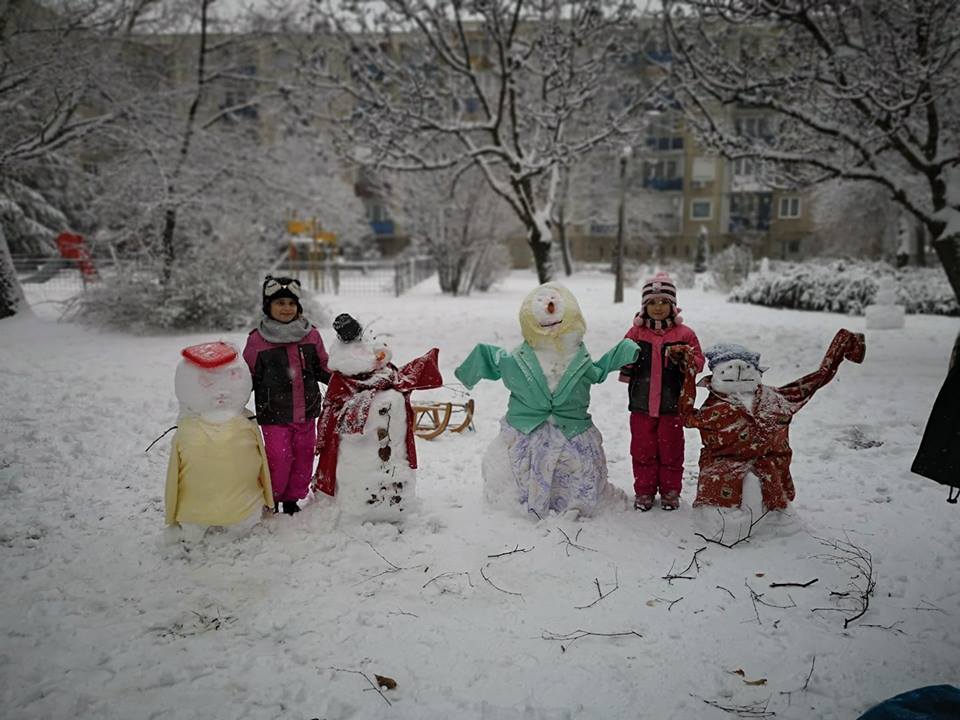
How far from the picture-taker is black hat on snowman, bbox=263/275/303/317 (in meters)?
4.39

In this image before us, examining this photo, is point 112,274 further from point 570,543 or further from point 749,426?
point 749,426

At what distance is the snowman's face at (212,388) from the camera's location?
3.99 metres

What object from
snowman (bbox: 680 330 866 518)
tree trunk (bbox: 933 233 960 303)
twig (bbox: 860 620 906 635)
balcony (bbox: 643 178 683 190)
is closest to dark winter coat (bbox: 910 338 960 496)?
twig (bbox: 860 620 906 635)

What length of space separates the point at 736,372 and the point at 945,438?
1242 mm

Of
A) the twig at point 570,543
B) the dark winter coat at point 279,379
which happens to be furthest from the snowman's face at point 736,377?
the dark winter coat at point 279,379

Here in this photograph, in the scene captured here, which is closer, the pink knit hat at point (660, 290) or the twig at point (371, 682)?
the twig at point (371, 682)

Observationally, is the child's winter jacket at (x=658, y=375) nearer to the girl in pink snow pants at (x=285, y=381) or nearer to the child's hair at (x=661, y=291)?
the child's hair at (x=661, y=291)

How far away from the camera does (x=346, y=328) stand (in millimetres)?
4250

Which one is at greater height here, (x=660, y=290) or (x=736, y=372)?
(x=660, y=290)

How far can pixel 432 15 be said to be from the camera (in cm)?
1065

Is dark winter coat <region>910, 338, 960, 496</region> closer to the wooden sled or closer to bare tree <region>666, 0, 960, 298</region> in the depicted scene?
the wooden sled

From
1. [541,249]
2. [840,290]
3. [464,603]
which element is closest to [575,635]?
[464,603]

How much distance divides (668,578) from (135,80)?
14.4 metres

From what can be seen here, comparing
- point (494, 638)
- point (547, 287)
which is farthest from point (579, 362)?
point (494, 638)
